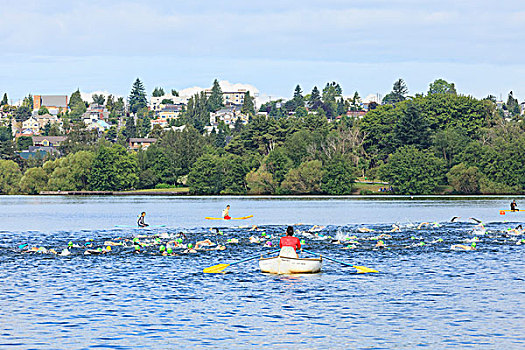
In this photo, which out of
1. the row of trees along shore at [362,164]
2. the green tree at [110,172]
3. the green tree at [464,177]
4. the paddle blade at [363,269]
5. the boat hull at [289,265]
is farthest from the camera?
the green tree at [110,172]

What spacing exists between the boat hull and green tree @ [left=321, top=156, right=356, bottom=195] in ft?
450

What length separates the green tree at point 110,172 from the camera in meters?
196

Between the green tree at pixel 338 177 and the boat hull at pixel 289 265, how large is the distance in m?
137

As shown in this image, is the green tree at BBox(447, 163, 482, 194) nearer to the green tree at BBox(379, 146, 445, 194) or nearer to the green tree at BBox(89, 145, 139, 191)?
the green tree at BBox(379, 146, 445, 194)

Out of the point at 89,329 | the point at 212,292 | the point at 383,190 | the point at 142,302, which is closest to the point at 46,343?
the point at 89,329

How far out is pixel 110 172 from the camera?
196 m

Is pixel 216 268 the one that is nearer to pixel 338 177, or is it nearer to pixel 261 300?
pixel 261 300

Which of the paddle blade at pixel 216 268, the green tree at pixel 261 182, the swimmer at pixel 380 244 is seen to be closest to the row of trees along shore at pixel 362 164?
the green tree at pixel 261 182

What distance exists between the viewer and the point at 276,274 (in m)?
40.4

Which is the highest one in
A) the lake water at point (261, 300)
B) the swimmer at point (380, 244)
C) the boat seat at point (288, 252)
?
the boat seat at point (288, 252)

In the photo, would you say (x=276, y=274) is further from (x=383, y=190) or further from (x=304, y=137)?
(x=304, y=137)

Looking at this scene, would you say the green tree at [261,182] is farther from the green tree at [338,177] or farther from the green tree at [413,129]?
the green tree at [413,129]

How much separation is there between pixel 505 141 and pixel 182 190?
8030 cm

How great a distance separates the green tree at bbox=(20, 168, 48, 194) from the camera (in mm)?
195000
